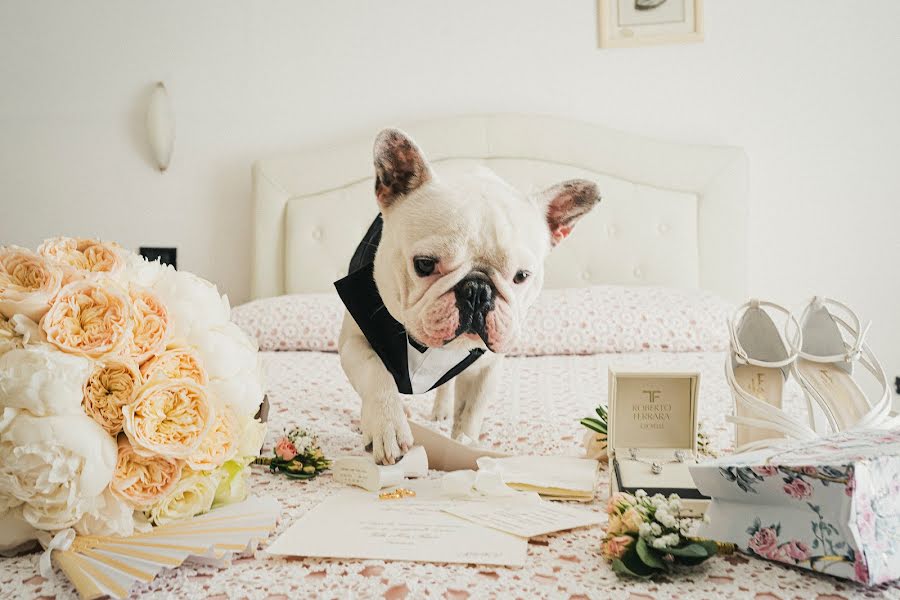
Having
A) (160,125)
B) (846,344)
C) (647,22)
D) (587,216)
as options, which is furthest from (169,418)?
(647,22)

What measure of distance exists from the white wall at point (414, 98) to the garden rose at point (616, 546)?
2.81 metres

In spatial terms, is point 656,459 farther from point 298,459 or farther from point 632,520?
point 298,459

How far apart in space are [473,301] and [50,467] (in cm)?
54

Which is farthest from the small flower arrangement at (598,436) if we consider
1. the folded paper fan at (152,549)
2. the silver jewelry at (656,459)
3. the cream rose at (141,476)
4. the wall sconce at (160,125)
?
the wall sconce at (160,125)

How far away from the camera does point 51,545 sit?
721 mm

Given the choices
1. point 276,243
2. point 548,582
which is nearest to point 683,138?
point 276,243


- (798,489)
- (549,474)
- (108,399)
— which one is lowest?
(549,474)

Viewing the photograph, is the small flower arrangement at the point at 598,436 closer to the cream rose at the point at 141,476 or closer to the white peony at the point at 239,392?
the white peony at the point at 239,392

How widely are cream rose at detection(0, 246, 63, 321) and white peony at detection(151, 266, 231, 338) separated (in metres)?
0.12

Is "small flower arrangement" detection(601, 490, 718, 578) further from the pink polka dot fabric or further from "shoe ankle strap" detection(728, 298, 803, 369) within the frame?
the pink polka dot fabric

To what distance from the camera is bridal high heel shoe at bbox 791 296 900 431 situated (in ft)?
3.63

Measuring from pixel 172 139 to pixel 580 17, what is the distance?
83.1 inches

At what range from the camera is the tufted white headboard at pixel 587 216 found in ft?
10.1

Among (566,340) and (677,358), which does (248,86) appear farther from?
(677,358)
